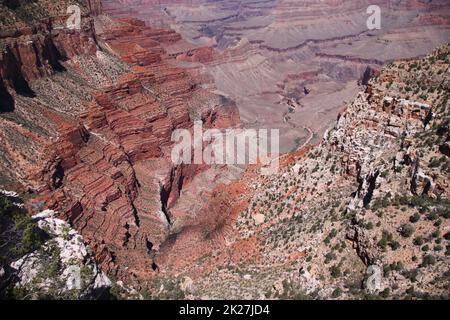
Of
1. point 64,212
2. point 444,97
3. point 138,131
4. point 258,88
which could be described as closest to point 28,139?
point 64,212

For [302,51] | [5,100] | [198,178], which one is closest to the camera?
[5,100]

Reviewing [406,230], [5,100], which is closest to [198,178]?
[5,100]

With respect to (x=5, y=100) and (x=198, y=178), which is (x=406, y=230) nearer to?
(x=5, y=100)

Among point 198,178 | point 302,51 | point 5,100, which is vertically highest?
point 5,100

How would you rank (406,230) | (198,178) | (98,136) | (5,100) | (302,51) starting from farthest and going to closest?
(302,51), (198,178), (98,136), (5,100), (406,230)

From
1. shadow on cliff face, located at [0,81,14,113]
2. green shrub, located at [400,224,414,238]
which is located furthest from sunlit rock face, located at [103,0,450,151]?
green shrub, located at [400,224,414,238]

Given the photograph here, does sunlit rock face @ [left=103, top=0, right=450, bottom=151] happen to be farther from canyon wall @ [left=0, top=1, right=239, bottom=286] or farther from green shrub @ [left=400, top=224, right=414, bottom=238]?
green shrub @ [left=400, top=224, right=414, bottom=238]

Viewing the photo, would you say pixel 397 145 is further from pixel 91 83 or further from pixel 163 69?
pixel 163 69

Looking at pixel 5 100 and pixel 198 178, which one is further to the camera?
pixel 198 178
